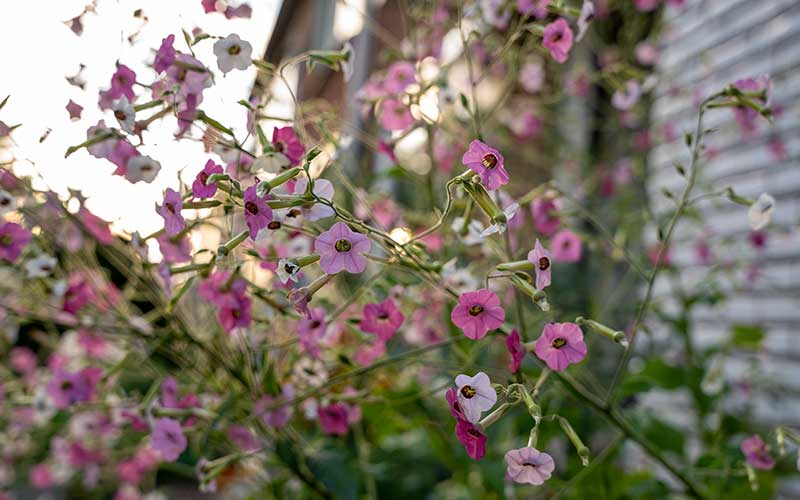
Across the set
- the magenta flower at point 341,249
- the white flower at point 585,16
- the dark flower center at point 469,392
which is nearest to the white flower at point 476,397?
the dark flower center at point 469,392

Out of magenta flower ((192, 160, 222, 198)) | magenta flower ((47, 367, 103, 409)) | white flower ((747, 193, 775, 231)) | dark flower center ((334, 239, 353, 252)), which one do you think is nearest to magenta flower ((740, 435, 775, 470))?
white flower ((747, 193, 775, 231))

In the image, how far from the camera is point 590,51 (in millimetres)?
2883

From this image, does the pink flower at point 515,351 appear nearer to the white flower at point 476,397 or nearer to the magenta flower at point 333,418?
the white flower at point 476,397

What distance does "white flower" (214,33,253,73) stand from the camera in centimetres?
65

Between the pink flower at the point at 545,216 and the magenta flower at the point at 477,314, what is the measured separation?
441mm

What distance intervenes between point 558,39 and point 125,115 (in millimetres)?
495

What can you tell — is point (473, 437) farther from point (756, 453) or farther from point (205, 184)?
point (756, 453)

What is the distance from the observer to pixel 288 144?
0.73m

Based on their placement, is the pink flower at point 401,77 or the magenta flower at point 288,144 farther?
the pink flower at point 401,77

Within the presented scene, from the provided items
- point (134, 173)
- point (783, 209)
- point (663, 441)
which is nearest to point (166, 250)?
point (134, 173)

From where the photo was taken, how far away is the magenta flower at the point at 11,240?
2.64 ft

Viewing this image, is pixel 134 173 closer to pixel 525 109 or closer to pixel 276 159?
pixel 276 159

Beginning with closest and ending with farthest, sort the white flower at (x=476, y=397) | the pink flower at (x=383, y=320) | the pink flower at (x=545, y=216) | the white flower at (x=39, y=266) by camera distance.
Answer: the white flower at (x=476, y=397), the pink flower at (x=383, y=320), the white flower at (x=39, y=266), the pink flower at (x=545, y=216)

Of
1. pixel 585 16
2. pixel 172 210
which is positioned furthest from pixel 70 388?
pixel 585 16
